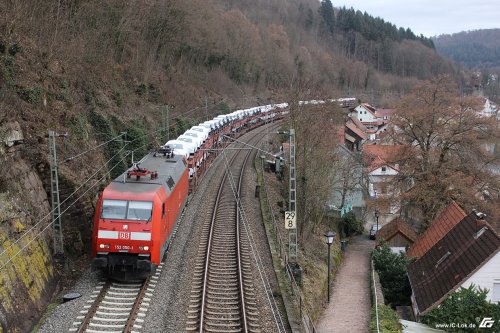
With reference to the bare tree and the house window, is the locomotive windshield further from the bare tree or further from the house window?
the bare tree

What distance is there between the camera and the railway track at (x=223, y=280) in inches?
550

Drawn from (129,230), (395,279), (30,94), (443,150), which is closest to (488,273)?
(395,279)

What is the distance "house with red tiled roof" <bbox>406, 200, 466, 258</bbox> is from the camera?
939 inches

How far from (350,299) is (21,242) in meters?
14.0

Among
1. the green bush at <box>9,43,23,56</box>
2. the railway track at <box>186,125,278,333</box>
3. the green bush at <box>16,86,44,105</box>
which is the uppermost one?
the green bush at <box>9,43,23,56</box>

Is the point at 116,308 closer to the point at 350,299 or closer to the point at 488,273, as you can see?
the point at 350,299

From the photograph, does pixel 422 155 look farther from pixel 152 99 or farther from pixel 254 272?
pixel 152 99

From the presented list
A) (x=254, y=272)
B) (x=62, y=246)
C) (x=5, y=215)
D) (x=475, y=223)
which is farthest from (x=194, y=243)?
(x=475, y=223)

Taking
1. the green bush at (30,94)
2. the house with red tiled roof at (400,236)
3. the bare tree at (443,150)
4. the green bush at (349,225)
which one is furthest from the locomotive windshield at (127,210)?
the green bush at (349,225)

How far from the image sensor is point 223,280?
17.0 metres

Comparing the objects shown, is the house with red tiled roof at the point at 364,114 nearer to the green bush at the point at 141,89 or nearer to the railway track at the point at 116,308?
the green bush at the point at 141,89

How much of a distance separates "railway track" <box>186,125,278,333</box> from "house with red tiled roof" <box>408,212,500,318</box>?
6426mm

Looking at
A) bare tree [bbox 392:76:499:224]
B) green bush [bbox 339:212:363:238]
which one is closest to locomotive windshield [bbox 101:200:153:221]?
bare tree [bbox 392:76:499:224]

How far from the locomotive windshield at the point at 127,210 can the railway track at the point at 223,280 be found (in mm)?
2820
